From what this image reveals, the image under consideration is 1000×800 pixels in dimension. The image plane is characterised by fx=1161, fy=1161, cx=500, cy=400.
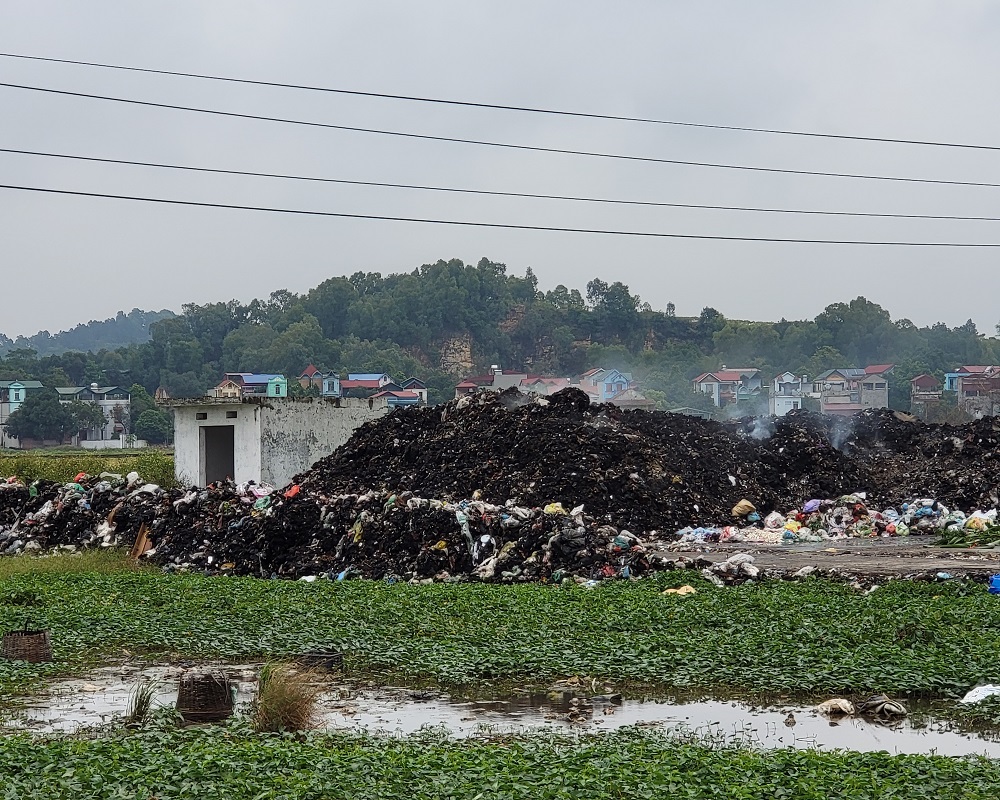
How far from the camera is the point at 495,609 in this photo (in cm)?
1314

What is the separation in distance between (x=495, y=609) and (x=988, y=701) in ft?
19.1

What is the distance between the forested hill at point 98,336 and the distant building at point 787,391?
12857cm

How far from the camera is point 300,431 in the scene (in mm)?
28297

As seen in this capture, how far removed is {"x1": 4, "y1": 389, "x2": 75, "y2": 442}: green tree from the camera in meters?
65.1

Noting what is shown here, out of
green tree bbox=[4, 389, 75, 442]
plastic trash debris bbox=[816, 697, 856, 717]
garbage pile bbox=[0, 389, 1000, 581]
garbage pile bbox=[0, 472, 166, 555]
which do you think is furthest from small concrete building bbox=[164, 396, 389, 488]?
green tree bbox=[4, 389, 75, 442]

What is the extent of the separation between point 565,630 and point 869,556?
7.93m

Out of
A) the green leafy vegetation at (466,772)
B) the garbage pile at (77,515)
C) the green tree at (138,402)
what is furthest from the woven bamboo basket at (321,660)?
the green tree at (138,402)

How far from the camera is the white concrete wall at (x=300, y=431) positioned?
27594 mm

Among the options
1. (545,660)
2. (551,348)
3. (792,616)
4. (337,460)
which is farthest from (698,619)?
(551,348)

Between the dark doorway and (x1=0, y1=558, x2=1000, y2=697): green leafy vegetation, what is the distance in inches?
507

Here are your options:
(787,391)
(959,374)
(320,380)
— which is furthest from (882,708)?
(320,380)

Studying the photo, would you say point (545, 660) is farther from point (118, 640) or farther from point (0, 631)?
point (0, 631)

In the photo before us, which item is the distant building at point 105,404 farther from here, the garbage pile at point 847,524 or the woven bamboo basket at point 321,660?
the woven bamboo basket at point 321,660

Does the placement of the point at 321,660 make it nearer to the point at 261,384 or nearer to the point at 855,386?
the point at 855,386
